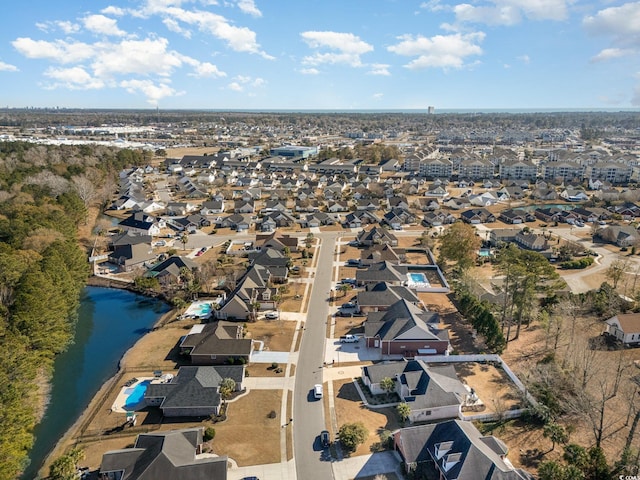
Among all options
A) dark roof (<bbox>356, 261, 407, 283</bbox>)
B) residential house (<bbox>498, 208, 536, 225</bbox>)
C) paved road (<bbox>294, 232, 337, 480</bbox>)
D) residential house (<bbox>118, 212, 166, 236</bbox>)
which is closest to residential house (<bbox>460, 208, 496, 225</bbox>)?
residential house (<bbox>498, 208, 536, 225</bbox>)

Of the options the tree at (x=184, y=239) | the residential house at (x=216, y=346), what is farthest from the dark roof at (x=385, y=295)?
the tree at (x=184, y=239)

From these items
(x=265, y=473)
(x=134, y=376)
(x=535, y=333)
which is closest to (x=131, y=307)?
(x=134, y=376)

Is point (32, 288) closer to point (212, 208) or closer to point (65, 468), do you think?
point (65, 468)

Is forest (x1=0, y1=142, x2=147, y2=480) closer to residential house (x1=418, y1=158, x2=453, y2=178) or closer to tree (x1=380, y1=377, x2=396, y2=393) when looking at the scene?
tree (x1=380, y1=377, x2=396, y2=393)

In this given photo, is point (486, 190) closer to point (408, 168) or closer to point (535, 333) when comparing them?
point (408, 168)

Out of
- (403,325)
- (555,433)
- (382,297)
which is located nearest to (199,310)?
(382,297)

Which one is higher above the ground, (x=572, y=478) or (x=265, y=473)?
(x=572, y=478)

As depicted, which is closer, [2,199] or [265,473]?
[265,473]
